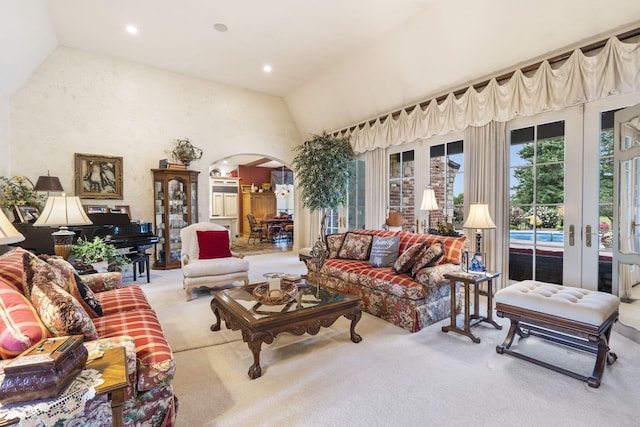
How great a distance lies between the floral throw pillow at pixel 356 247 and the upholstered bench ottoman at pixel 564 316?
1839mm

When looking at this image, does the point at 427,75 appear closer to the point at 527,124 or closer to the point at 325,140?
the point at 527,124

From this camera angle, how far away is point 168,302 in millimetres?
4102

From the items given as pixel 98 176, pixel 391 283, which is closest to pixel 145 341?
pixel 391 283

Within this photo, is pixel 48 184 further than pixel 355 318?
Yes

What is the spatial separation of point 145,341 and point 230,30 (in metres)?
4.73

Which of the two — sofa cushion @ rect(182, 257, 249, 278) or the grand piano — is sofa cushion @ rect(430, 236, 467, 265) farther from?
the grand piano

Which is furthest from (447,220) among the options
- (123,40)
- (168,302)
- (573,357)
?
(123,40)

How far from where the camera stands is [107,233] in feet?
15.0

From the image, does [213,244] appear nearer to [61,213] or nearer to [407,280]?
[61,213]

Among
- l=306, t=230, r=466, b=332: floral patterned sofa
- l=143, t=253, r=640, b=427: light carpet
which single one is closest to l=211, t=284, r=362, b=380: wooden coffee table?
l=143, t=253, r=640, b=427: light carpet

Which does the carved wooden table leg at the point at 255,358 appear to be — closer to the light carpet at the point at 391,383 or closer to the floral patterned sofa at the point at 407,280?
the light carpet at the point at 391,383

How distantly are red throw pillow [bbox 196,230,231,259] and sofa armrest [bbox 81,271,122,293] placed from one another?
1535 millimetres

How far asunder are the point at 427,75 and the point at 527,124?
5.40ft

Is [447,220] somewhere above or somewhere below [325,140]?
below
